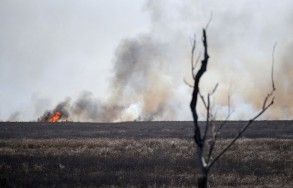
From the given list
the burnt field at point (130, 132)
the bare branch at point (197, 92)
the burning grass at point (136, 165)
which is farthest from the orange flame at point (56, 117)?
the bare branch at point (197, 92)

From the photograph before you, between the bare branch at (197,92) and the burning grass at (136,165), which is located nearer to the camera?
the bare branch at (197,92)

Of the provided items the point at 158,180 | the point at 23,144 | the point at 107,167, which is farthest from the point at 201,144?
the point at 23,144

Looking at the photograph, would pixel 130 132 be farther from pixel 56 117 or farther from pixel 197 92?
pixel 197 92

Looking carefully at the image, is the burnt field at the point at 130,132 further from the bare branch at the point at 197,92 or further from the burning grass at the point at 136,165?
the bare branch at the point at 197,92

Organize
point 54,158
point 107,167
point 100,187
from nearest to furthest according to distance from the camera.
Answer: point 100,187 → point 107,167 → point 54,158

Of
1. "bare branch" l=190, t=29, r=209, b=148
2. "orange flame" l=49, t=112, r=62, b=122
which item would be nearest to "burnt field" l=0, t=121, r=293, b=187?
"bare branch" l=190, t=29, r=209, b=148

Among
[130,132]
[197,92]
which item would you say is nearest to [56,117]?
[130,132]

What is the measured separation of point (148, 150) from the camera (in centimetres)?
2928

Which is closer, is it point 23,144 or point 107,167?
point 107,167

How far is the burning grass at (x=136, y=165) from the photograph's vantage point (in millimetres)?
18203

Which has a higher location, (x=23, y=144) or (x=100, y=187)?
(x=23, y=144)

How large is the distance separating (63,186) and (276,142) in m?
20.1

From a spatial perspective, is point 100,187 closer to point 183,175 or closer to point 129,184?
point 129,184

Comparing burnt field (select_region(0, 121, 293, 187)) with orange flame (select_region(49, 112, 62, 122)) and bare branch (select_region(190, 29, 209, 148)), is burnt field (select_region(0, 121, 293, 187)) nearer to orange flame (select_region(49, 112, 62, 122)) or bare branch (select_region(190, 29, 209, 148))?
bare branch (select_region(190, 29, 209, 148))
